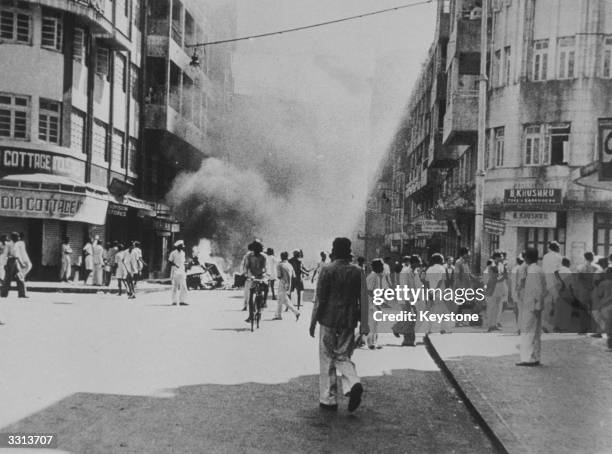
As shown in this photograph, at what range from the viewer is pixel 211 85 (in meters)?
19.0

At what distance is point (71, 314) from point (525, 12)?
1224 centimetres

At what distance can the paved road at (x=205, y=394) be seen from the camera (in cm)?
554

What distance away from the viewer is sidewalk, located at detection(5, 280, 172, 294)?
19625 millimetres

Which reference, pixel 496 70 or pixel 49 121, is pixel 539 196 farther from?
pixel 49 121

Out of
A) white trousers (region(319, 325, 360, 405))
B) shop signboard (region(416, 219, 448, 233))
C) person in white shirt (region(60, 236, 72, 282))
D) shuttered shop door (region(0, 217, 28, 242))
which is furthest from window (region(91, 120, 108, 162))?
white trousers (region(319, 325, 360, 405))

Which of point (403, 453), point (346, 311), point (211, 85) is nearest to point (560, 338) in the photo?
point (346, 311)

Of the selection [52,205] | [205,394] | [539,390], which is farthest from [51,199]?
[539,390]

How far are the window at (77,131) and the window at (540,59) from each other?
42.4ft

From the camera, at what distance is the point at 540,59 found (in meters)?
17.0

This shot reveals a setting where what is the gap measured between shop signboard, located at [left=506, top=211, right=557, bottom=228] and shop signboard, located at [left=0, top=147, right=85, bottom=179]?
11.9 meters

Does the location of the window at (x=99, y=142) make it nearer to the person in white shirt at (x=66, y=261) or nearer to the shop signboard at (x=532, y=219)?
the person in white shirt at (x=66, y=261)

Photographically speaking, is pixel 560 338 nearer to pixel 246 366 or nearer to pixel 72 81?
pixel 246 366

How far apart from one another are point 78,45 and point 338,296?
57.9ft

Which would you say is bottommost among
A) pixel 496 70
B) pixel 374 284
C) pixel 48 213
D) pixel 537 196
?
pixel 374 284
